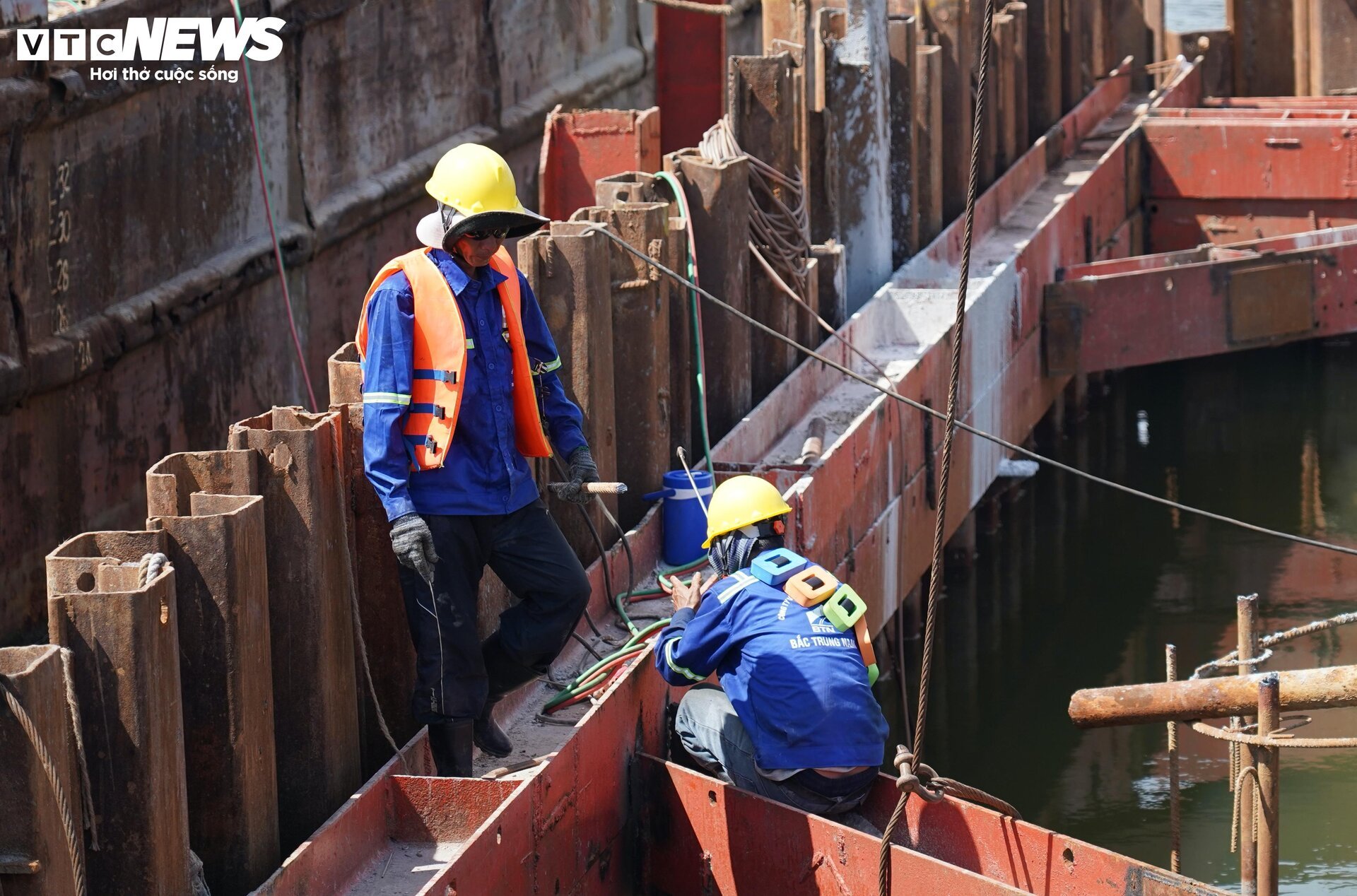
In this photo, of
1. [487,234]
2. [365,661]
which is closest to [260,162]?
[487,234]

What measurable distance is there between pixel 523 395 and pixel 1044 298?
23.6ft

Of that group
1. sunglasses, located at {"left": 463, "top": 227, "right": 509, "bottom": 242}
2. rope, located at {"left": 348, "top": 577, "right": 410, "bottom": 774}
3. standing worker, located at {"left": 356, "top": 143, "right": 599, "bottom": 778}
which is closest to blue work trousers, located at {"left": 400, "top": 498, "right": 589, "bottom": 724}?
standing worker, located at {"left": 356, "top": 143, "right": 599, "bottom": 778}

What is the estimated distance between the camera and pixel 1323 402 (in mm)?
16328

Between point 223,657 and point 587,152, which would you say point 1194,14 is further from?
point 223,657

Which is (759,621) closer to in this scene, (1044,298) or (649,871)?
(649,871)

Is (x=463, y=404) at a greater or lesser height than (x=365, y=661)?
greater

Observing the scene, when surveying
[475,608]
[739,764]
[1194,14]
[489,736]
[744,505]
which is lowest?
[739,764]

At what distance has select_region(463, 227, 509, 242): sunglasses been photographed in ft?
18.1

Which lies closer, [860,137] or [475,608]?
[475,608]

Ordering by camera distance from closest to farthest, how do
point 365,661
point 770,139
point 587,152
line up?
point 365,661 → point 770,139 → point 587,152

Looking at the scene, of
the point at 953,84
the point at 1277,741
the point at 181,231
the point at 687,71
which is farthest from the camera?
the point at 687,71

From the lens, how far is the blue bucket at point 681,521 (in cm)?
772

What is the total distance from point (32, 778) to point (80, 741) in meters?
0.32

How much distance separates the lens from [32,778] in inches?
161
